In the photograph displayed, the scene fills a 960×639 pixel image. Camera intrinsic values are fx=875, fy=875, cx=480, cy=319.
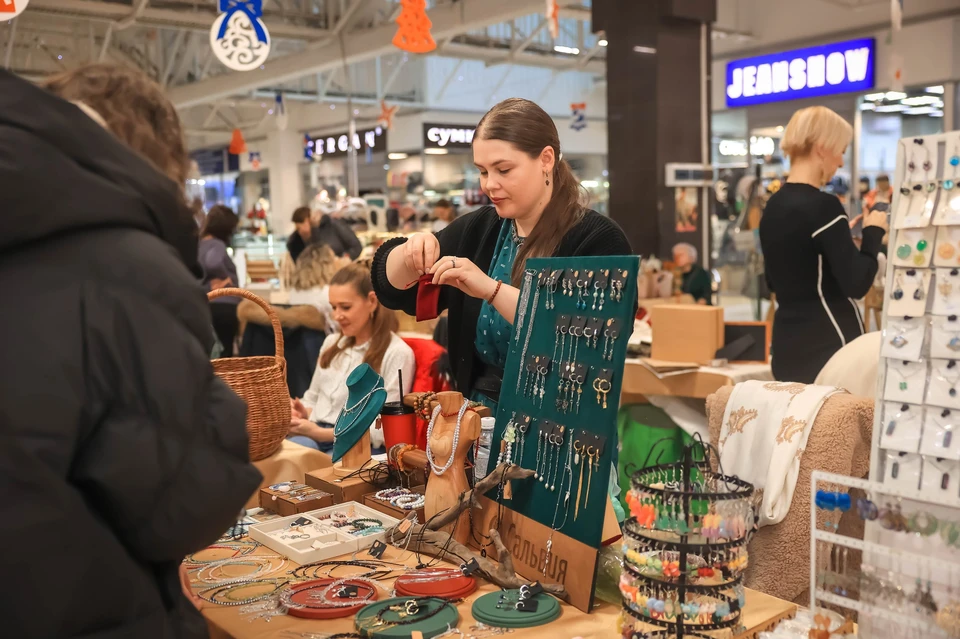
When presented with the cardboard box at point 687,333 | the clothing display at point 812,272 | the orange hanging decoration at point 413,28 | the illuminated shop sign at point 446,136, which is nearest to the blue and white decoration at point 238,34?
the orange hanging decoration at point 413,28

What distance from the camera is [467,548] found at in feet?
5.60

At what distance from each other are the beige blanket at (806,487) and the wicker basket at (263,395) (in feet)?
4.43

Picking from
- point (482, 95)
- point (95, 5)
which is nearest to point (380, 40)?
point (95, 5)

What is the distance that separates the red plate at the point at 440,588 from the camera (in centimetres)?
154

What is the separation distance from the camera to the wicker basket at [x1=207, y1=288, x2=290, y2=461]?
2.39m

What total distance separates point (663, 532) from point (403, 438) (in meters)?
0.98

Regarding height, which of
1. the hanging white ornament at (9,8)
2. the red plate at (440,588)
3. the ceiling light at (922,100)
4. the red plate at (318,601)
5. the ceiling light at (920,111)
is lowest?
the red plate at (318,601)

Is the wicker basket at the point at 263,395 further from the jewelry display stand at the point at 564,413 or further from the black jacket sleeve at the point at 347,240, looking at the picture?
the black jacket sleeve at the point at 347,240

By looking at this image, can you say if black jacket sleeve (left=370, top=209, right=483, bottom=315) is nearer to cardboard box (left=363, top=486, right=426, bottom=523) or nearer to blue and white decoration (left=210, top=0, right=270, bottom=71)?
cardboard box (left=363, top=486, right=426, bottom=523)

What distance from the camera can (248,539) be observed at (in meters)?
1.95

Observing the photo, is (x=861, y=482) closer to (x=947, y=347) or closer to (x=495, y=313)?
(x=947, y=347)

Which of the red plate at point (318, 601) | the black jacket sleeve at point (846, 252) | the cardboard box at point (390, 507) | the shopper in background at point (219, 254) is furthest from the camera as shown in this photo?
the shopper in background at point (219, 254)

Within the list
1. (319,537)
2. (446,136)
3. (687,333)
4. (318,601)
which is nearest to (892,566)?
(318,601)

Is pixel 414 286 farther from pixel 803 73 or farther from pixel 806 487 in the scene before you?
pixel 803 73
